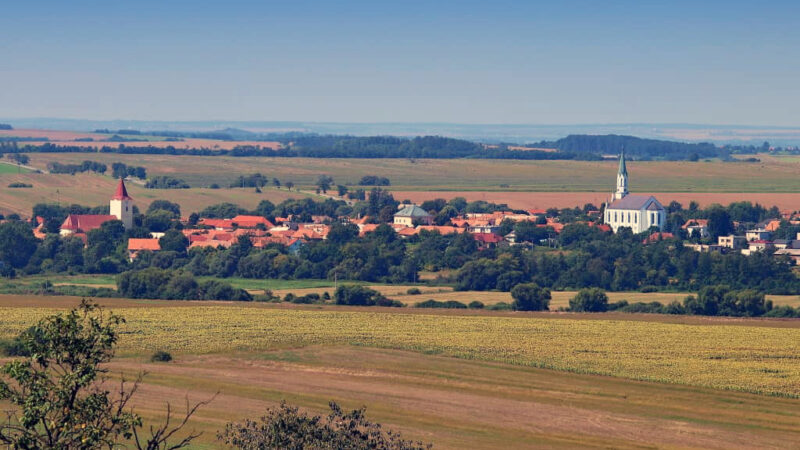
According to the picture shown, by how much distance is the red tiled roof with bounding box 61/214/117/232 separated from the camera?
132m

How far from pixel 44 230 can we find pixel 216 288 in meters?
50.0

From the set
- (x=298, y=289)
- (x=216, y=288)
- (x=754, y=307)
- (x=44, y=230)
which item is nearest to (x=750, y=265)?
(x=754, y=307)

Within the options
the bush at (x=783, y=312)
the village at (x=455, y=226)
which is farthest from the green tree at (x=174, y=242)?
the bush at (x=783, y=312)

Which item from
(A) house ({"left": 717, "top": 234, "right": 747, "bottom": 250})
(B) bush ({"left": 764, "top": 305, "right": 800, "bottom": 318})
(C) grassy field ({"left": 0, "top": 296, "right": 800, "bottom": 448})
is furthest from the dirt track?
(A) house ({"left": 717, "top": 234, "right": 747, "bottom": 250})

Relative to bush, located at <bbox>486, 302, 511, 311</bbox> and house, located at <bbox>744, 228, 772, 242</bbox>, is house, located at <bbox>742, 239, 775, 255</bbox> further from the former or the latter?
bush, located at <bbox>486, 302, 511, 311</bbox>

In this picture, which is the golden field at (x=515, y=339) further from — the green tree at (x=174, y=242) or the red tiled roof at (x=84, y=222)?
the red tiled roof at (x=84, y=222)

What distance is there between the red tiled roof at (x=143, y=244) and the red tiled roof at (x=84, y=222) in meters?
9.05

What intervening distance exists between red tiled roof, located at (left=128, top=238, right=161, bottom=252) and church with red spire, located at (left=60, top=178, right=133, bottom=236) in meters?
8.72

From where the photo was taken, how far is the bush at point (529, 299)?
3351 inches

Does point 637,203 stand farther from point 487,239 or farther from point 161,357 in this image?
point 161,357

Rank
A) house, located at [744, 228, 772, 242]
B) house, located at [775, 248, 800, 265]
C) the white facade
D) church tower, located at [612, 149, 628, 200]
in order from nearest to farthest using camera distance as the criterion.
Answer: house, located at [775, 248, 800, 265] < house, located at [744, 228, 772, 242] < the white facade < church tower, located at [612, 149, 628, 200]

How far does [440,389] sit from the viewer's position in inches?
1935

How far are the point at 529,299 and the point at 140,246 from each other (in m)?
49.3

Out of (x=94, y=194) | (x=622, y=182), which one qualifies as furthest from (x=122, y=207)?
(x=622, y=182)
